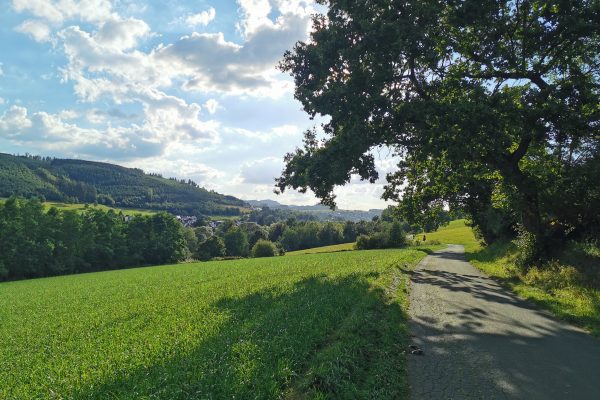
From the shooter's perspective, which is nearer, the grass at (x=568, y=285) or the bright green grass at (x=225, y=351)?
the bright green grass at (x=225, y=351)

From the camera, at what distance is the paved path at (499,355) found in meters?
6.82

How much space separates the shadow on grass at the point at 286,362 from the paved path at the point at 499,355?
68 cm

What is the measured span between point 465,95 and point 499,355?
1309cm

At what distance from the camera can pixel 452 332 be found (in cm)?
1072

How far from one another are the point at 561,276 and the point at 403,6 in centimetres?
1450

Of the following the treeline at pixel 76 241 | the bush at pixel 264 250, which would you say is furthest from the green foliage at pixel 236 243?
the treeline at pixel 76 241

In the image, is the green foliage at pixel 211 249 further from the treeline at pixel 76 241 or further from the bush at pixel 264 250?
the bush at pixel 264 250

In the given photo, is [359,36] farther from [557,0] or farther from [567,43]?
[567,43]

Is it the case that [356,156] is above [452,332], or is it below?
above

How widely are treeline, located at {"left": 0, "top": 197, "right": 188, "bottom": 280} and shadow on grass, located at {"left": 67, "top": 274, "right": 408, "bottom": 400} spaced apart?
7051 centimetres

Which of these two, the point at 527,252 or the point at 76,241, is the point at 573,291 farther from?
the point at 76,241

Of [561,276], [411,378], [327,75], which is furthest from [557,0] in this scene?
[411,378]

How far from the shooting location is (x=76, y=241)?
76.1 meters

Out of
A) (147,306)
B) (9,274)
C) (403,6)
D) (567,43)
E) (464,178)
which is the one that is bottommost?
(9,274)
